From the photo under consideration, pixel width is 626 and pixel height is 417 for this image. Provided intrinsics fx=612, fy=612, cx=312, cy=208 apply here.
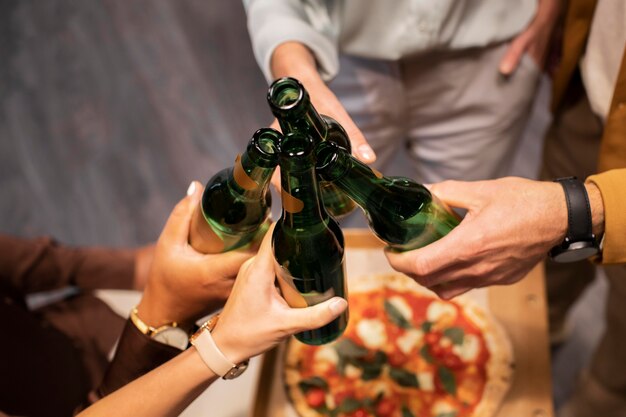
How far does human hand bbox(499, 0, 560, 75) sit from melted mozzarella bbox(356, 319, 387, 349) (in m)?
0.59

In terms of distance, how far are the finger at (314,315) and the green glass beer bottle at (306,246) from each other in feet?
0.10

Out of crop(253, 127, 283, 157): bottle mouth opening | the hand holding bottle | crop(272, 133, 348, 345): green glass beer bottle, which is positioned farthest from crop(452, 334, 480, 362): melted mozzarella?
crop(253, 127, 283, 157): bottle mouth opening

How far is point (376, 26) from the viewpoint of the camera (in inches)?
47.1

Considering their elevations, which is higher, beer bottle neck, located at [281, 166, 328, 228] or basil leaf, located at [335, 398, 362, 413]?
beer bottle neck, located at [281, 166, 328, 228]

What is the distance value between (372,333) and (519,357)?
288 mm

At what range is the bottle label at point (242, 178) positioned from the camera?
74 cm

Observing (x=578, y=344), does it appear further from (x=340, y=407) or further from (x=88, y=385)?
(x=88, y=385)

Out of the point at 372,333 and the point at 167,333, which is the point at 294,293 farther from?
the point at 372,333

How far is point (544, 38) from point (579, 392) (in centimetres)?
89

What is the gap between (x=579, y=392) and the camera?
1556 millimetres

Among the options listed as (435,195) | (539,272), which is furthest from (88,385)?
(539,272)

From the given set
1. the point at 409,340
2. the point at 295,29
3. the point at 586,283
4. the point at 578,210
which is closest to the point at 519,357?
the point at 409,340

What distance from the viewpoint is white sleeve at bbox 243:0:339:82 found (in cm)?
113

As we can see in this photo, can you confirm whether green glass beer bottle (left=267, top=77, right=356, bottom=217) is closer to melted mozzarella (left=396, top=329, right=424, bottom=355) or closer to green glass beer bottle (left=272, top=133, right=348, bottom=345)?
green glass beer bottle (left=272, top=133, right=348, bottom=345)
